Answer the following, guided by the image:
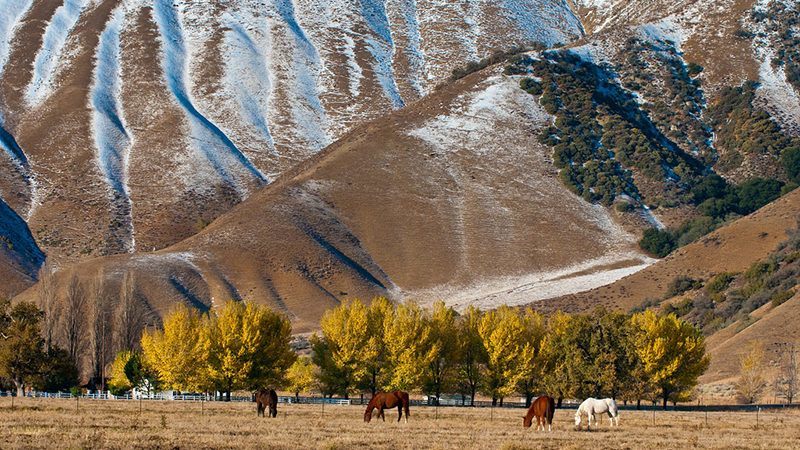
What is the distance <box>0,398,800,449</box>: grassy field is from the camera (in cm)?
3925

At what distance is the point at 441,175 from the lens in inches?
7441

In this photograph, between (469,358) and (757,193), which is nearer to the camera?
(469,358)

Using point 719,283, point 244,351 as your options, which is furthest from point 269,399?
point 719,283

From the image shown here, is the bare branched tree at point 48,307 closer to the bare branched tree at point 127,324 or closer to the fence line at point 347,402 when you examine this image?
the bare branched tree at point 127,324

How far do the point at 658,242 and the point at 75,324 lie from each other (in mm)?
94843

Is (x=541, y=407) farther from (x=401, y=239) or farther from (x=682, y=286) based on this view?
(x=401, y=239)

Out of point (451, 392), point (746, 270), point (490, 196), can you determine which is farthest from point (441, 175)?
point (451, 392)

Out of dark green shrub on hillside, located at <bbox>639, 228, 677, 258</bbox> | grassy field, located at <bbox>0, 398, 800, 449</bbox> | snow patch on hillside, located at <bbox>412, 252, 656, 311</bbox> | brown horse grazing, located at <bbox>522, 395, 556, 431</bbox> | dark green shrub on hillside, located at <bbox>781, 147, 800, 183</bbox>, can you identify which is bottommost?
grassy field, located at <bbox>0, 398, 800, 449</bbox>

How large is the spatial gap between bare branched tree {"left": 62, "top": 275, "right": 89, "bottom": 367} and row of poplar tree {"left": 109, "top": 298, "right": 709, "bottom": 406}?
15.1 metres

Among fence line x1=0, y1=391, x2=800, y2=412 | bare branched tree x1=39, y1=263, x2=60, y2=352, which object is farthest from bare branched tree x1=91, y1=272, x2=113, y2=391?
fence line x1=0, y1=391, x2=800, y2=412

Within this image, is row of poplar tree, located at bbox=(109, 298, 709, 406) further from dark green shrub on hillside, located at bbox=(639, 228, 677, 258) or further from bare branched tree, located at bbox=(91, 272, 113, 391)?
dark green shrub on hillside, located at bbox=(639, 228, 677, 258)

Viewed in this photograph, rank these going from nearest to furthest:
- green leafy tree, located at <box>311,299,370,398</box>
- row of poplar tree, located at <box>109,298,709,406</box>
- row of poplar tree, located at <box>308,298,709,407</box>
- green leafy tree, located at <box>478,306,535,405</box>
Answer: row of poplar tree, located at <box>308,298,709,407</box> < row of poplar tree, located at <box>109,298,709,406</box> < green leafy tree, located at <box>478,306,535,405</box> < green leafy tree, located at <box>311,299,370,398</box>

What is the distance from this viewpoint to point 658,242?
17150 cm

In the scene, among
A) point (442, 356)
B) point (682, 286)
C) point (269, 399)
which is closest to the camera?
point (269, 399)
